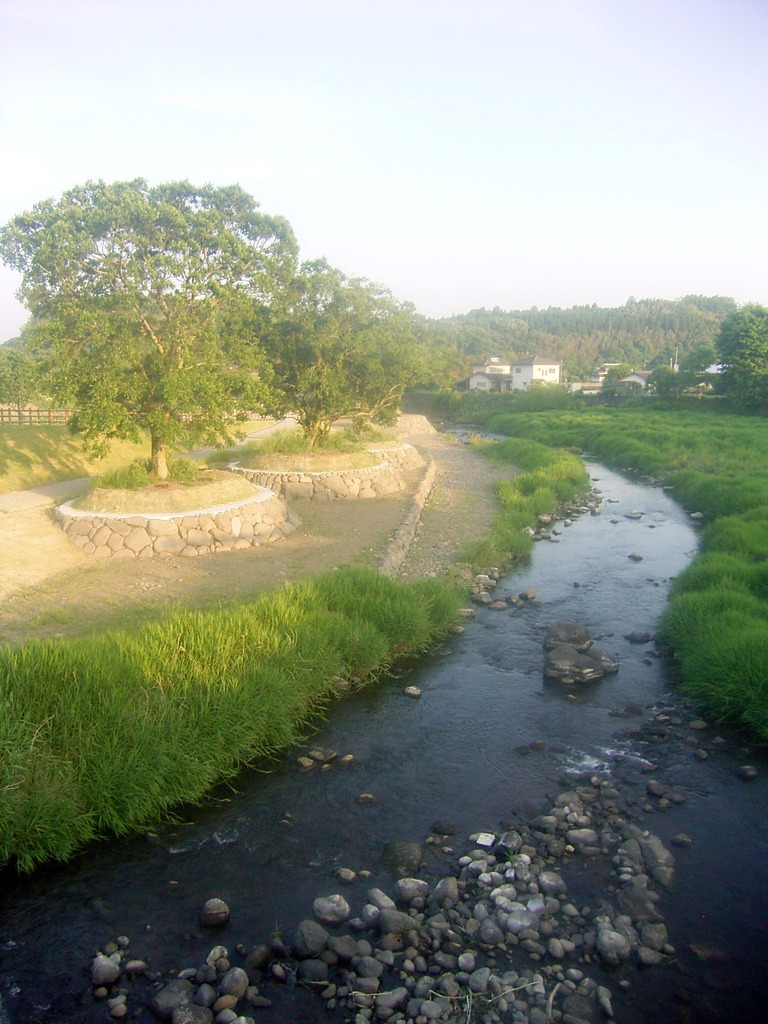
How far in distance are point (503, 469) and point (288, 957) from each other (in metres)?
23.4

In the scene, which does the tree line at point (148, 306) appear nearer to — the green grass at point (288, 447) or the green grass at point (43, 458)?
the green grass at point (288, 447)

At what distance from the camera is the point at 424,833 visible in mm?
5559

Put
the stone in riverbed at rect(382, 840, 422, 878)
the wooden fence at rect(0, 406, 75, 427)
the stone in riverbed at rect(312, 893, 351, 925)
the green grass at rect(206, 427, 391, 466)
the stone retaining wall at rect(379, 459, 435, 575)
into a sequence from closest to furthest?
the stone in riverbed at rect(312, 893, 351, 925) → the stone in riverbed at rect(382, 840, 422, 878) → the stone retaining wall at rect(379, 459, 435, 575) → the green grass at rect(206, 427, 391, 466) → the wooden fence at rect(0, 406, 75, 427)

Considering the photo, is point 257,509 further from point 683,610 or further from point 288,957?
A: point 288,957

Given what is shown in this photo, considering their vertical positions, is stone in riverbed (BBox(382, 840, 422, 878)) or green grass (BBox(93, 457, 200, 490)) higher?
green grass (BBox(93, 457, 200, 490))

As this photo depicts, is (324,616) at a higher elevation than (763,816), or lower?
higher

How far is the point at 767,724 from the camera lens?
23.0 ft

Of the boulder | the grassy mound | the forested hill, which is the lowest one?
the boulder

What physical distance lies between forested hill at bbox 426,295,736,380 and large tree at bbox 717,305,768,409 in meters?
56.1

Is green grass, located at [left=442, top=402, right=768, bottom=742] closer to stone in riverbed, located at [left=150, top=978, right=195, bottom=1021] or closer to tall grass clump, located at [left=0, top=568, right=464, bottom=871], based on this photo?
tall grass clump, located at [left=0, top=568, right=464, bottom=871]

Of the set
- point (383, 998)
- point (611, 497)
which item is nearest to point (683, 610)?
→ point (383, 998)

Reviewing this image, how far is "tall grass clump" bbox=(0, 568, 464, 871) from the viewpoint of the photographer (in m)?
5.25

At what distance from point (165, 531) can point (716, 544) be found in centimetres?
1051

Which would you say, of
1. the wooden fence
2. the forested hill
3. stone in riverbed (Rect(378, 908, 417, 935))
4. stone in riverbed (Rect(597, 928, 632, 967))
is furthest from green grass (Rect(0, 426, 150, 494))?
the forested hill
